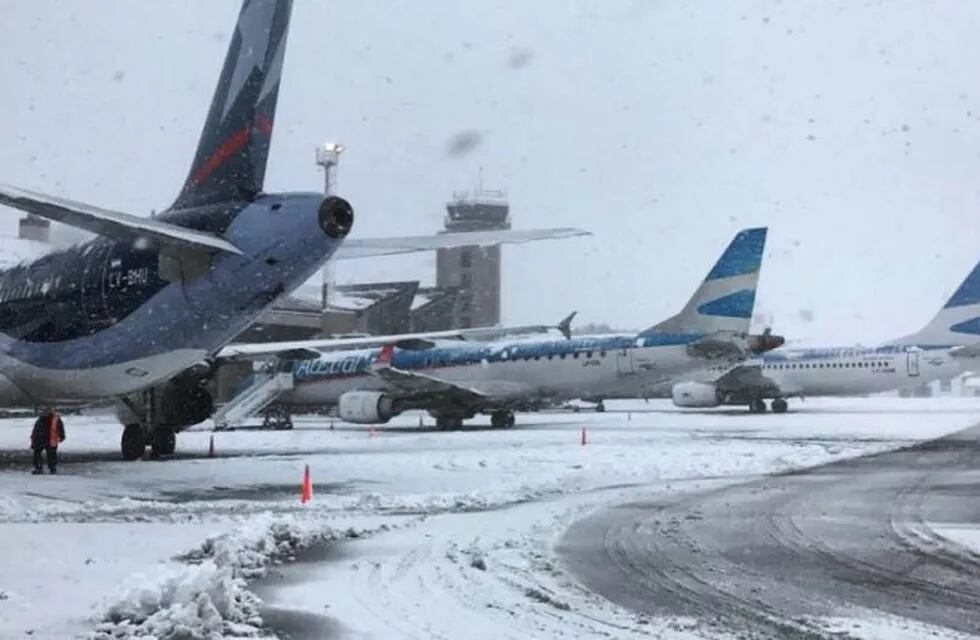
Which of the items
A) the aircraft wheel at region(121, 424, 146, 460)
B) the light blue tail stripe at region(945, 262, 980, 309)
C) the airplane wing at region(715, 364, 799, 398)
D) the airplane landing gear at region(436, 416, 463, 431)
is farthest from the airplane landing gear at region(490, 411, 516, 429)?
the light blue tail stripe at region(945, 262, 980, 309)

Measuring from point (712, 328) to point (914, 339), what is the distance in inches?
710

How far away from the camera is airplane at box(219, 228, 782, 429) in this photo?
30578 mm

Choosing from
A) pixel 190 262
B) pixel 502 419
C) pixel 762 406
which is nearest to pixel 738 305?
pixel 502 419

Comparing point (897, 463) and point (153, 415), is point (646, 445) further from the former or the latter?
point (153, 415)

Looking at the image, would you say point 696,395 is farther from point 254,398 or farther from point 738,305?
point 254,398

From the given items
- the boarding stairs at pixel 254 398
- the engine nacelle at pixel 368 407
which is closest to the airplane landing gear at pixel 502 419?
the engine nacelle at pixel 368 407

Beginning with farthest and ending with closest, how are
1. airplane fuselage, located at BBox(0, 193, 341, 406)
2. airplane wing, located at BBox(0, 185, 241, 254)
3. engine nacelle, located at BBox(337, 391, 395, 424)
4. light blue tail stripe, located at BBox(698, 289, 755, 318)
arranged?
1. engine nacelle, located at BBox(337, 391, 395, 424)
2. light blue tail stripe, located at BBox(698, 289, 755, 318)
3. airplane fuselage, located at BBox(0, 193, 341, 406)
4. airplane wing, located at BBox(0, 185, 241, 254)

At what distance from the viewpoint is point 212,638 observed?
5.58 meters

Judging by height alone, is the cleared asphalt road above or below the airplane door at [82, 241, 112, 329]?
below

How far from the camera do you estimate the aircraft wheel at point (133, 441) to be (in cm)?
1936

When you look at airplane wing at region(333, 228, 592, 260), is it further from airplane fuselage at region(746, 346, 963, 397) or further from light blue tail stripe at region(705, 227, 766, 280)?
airplane fuselage at region(746, 346, 963, 397)

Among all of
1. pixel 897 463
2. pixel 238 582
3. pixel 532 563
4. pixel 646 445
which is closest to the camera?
pixel 238 582

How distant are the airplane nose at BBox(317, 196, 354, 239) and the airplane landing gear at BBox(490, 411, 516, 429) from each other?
21.4m

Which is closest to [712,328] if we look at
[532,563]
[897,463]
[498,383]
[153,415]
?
[498,383]
